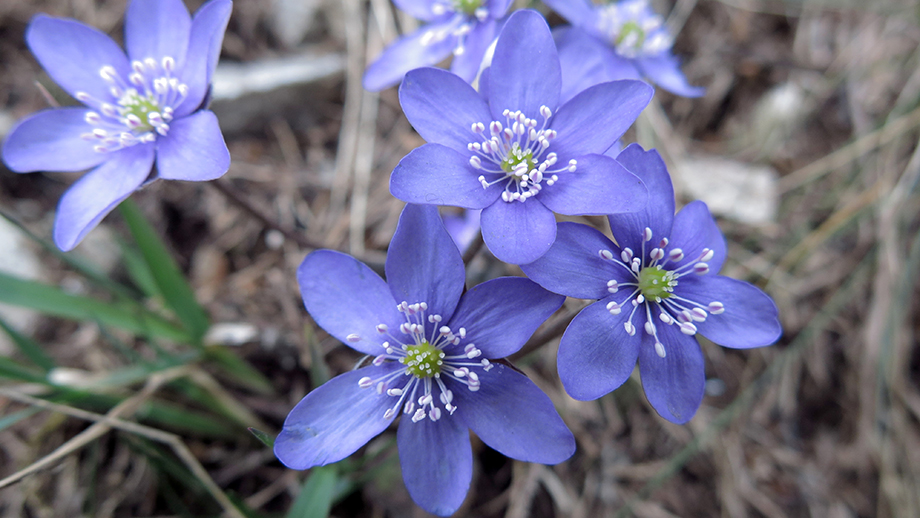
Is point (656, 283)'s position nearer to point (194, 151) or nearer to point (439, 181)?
point (439, 181)

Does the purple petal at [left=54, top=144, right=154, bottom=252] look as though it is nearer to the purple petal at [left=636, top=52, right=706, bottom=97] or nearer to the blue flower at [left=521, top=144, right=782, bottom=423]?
the blue flower at [left=521, top=144, right=782, bottom=423]

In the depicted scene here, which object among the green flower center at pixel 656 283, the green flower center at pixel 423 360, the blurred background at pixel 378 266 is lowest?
the blurred background at pixel 378 266

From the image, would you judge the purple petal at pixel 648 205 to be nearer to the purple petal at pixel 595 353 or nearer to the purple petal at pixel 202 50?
the purple petal at pixel 595 353

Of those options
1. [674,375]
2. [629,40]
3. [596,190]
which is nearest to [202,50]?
[596,190]

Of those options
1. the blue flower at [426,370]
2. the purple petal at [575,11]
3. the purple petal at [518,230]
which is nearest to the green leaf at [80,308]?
the blue flower at [426,370]

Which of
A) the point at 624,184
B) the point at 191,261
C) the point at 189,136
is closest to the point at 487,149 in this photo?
the point at 624,184

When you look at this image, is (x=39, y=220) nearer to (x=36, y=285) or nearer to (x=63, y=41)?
(x=36, y=285)

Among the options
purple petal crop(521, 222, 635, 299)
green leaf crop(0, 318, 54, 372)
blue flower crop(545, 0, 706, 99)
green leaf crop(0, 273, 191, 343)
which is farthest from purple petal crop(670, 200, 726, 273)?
green leaf crop(0, 318, 54, 372)
